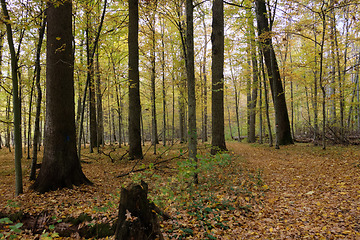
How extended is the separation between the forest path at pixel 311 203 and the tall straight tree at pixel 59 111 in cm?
506

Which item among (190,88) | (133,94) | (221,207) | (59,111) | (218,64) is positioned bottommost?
(221,207)

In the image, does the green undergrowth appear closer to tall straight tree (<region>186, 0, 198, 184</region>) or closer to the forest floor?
the forest floor

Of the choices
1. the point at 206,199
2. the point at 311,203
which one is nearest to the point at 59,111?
the point at 206,199

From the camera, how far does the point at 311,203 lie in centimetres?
432

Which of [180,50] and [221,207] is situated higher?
[180,50]

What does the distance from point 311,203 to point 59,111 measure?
22.3 feet

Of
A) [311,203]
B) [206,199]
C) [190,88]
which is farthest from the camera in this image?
[190,88]

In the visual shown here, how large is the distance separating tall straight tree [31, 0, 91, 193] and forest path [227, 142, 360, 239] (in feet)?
16.6

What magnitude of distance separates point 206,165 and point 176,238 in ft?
5.15

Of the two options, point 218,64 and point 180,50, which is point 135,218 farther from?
point 180,50

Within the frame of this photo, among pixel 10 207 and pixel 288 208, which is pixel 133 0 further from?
pixel 288 208

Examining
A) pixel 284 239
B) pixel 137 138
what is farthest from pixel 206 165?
pixel 137 138

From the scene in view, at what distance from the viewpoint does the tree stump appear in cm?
284

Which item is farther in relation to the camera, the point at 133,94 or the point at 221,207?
the point at 133,94
